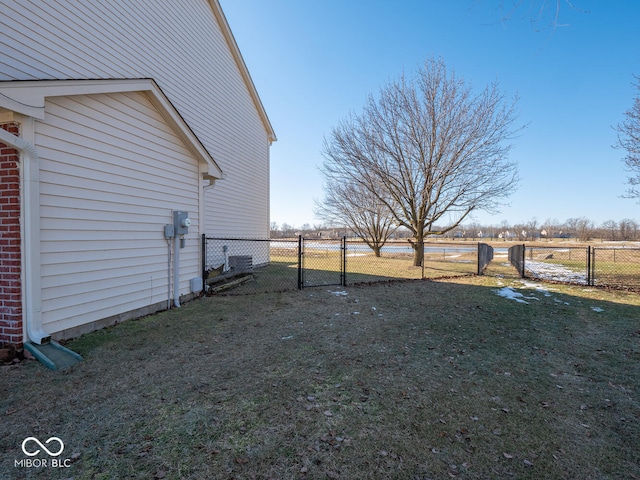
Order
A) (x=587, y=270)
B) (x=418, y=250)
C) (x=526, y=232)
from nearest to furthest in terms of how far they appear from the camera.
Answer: (x=587, y=270) < (x=418, y=250) < (x=526, y=232)

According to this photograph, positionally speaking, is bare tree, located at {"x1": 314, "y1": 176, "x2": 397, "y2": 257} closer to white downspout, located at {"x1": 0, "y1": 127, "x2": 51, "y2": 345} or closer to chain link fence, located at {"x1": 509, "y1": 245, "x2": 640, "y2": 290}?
chain link fence, located at {"x1": 509, "y1": 245, "x2": 640, "y2": 290}

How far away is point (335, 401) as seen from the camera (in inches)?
108

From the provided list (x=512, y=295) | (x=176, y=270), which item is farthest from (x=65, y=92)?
(x=512, y=295)

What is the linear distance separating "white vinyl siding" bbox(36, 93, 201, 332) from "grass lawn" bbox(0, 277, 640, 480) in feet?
1.87

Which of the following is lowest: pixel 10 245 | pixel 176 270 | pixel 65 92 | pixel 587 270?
pixel 587 270

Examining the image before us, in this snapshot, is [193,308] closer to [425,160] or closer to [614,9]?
[614,9]

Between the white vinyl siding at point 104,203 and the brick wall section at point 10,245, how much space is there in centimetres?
24

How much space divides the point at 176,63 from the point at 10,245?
613cm

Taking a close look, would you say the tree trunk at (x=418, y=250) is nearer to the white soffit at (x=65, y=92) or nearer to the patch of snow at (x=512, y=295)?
the patch of snow at (x=512, y=295)

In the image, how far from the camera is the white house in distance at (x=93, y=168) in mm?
3430

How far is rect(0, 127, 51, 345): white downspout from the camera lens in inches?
135

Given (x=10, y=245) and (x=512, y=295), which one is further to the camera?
(x=512, y=295)
